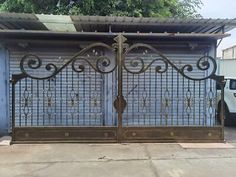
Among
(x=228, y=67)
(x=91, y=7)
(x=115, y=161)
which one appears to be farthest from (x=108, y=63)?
(x=228, y=67)

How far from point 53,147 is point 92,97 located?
7.00ft

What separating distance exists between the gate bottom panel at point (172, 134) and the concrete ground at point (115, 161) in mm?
234

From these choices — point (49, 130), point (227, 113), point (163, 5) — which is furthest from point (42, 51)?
point (163, 5)

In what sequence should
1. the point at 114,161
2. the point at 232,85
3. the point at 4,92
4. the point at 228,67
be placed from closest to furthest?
the point at 114,161, the point at 4,92, the point at 232,85, the point at 228,67

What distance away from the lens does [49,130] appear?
7.86 metres

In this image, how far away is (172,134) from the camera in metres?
7.96

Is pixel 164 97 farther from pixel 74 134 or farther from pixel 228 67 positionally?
pixel 228 67

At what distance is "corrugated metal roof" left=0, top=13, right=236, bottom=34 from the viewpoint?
26.5 feet

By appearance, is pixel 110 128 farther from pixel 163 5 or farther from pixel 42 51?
pixel 163 5

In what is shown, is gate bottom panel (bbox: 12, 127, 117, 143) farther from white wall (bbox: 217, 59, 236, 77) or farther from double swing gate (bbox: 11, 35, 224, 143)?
white wall (bbox: 217, 59, 236, 77)

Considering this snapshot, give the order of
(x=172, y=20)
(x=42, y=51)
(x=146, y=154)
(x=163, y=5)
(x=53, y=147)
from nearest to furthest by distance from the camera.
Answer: (x=146, y=154), (x=53, y=147), (x=172, y=20), (x=42, y=51), (x=163, y=5)

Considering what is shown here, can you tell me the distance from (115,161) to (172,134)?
2.04m

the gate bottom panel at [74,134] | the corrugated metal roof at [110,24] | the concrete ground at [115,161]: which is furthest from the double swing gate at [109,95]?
the concrete ground at [115,161]

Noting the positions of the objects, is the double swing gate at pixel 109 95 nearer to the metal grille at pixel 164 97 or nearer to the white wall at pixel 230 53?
the metal grille at pixel 164 97
